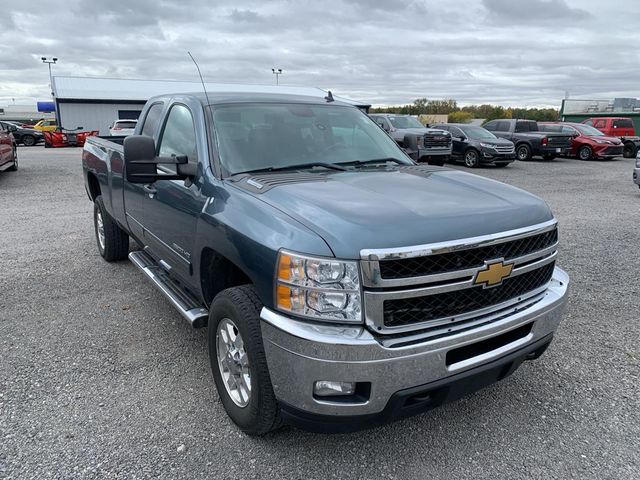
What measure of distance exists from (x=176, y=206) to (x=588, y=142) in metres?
22.5

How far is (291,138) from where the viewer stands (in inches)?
143

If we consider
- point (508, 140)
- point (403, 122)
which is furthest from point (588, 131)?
point (403, 122)

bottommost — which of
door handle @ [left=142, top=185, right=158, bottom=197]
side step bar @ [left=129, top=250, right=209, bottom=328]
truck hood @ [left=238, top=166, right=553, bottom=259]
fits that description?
side step bar @ [left=129, top=250, right=209, bottom=328]

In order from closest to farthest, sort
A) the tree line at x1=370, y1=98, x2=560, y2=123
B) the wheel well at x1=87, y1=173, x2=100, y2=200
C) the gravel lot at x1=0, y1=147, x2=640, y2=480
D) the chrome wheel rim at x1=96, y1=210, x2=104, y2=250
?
the gravel lot at x1=0, y1=147, x2=640, y2=480 < the chrome wheel rim at x1=96, y1=210, x2=104, y2=250 < the wheel well at x1=87, y1=173, x2=100, y2=200 < the tree line at x1=370, y1=98, x2=560, y2=123

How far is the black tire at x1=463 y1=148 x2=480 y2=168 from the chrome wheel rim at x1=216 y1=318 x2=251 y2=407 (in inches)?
660

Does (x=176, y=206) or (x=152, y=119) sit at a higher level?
(x=152, y=119)

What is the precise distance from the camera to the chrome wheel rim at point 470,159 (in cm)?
1833

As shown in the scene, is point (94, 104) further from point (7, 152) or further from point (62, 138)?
point (7, 152)

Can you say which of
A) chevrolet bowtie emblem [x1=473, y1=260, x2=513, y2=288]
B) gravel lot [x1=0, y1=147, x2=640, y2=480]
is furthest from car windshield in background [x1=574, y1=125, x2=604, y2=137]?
chevrolet bowtie emblem [x1=473, y1=260, x2=513, y2=288]

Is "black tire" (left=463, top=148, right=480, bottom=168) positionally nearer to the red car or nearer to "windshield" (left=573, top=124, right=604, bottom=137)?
the red car

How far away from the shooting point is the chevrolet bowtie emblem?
2.44 m

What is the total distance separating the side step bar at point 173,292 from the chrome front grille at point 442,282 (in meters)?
1.39

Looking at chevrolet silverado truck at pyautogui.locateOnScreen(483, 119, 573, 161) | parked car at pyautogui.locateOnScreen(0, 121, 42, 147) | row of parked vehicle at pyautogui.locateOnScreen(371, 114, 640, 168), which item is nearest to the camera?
row of parked vehicle at pyautogui.locateOnScreen(371, 114, 640, 168)

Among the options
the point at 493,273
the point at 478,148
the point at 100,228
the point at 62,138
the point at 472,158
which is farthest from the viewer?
the point at 62,138
